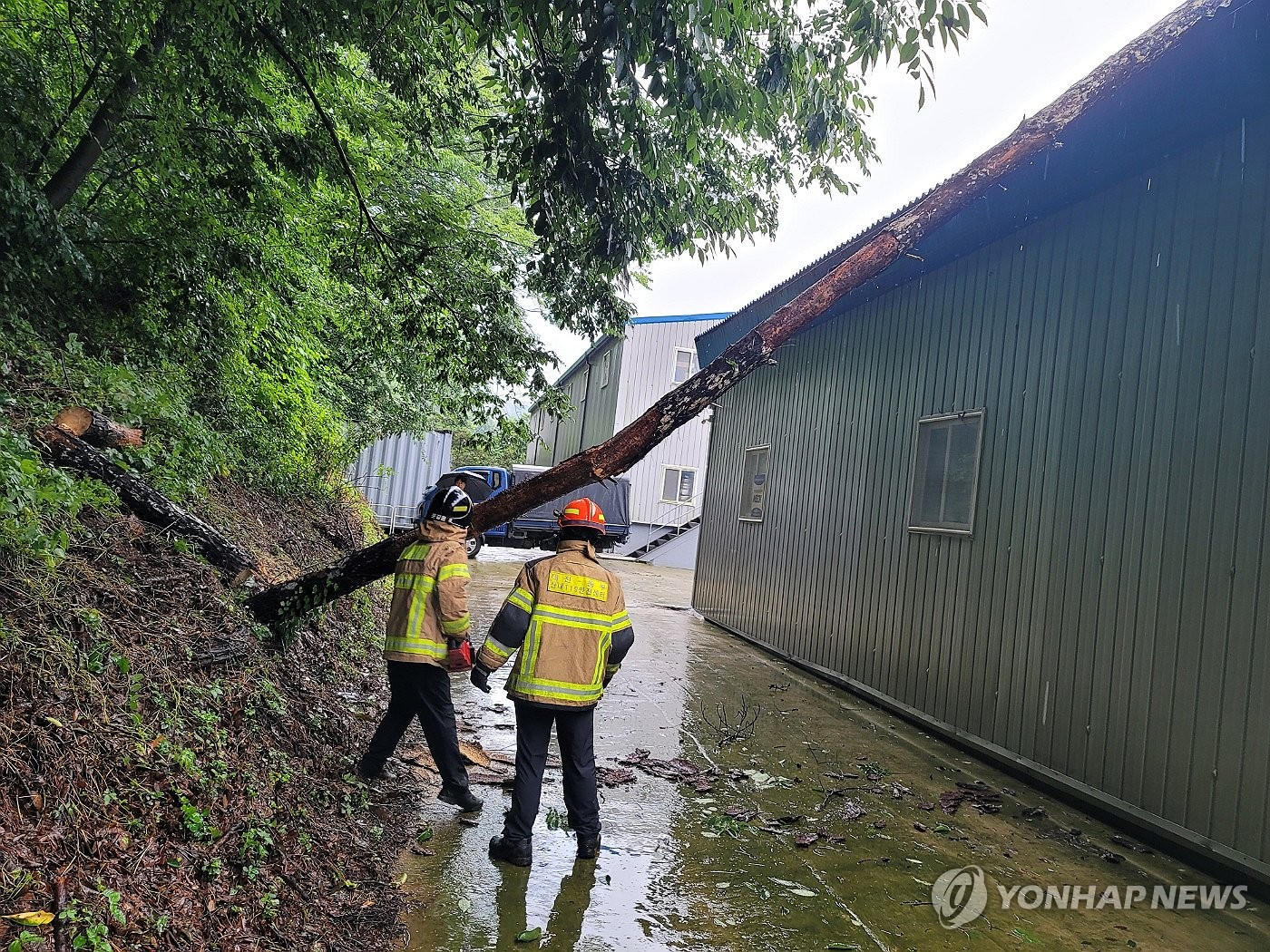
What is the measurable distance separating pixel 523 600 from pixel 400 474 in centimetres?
1793

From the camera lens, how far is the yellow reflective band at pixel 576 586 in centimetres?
423

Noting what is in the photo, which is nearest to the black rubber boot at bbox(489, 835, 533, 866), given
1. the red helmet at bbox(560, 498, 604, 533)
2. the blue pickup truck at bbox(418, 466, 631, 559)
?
the red helmet at bbox(560, 498, 604, 533)

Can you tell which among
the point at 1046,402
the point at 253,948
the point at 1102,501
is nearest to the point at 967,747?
the point at 1102,501

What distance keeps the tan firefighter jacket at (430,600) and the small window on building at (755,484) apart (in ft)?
25.9

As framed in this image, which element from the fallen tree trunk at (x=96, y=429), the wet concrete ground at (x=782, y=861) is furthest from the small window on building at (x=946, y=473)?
the fallen tree trunk at (x=96, y=429)

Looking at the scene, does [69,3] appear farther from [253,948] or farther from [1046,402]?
[1046,402]

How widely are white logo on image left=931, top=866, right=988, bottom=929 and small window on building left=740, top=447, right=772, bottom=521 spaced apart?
7.76 m

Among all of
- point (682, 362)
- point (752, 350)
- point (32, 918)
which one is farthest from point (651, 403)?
point (32, 918)

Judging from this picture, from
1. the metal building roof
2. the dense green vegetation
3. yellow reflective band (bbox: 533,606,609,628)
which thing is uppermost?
the metal building roof

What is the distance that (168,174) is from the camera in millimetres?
5820

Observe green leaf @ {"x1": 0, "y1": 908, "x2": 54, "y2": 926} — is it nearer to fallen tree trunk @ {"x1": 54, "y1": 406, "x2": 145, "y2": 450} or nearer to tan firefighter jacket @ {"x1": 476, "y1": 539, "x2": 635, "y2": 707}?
tan firefighter jacket @ {"x1": 476, "y1": 539, "x2": 635, "y2": 707}

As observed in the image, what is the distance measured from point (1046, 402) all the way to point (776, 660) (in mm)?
5366

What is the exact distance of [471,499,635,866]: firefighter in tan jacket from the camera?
13.7 feet

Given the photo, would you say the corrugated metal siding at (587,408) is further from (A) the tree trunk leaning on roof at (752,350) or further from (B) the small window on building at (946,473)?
(A) the tree trunk leaning on roof at (752,350)
